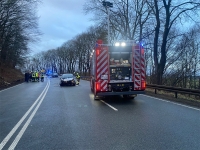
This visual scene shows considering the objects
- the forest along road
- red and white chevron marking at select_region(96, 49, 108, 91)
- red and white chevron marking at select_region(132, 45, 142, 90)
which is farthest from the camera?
red and white chevron marking at select_region(132, 45, 142, 90)

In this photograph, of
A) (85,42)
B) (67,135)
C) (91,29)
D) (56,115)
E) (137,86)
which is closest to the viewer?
(67,135)

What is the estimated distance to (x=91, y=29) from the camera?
63375 mm

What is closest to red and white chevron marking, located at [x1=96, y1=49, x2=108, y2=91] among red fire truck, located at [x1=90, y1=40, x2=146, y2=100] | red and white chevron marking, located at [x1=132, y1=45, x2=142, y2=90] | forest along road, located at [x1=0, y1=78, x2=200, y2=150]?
red fire truck, located at [x1=90, y1=40, x2=146, y2=100]

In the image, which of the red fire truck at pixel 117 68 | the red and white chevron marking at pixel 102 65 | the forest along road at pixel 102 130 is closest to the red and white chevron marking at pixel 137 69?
the red fire truck at pixel 117 68

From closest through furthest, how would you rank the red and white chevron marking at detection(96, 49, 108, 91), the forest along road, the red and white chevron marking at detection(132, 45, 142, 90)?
1. the forest along road
2. the red and white chevron marking at detection(96, 49, 108, 91)
3. the red and white chevron marking at detection(132, 45, 142, 90)

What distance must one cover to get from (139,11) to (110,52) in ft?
63.9

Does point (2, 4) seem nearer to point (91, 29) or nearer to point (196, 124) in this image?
point (196, 124)

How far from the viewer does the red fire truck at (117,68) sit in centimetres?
1241

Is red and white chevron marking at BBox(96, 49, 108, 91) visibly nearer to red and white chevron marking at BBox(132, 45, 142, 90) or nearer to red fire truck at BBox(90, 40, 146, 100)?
red fire truck at BBox(90, 40, 146, 100)

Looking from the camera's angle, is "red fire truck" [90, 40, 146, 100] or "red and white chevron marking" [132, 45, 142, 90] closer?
"red fire truck" [90, 40, 146, 100]

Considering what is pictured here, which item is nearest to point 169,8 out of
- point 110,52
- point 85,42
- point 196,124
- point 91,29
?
point 110,52

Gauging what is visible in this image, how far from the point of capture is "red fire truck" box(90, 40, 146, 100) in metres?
12.4

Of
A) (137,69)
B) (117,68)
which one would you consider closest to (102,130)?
(137,69)

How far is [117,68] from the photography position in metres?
13.1
